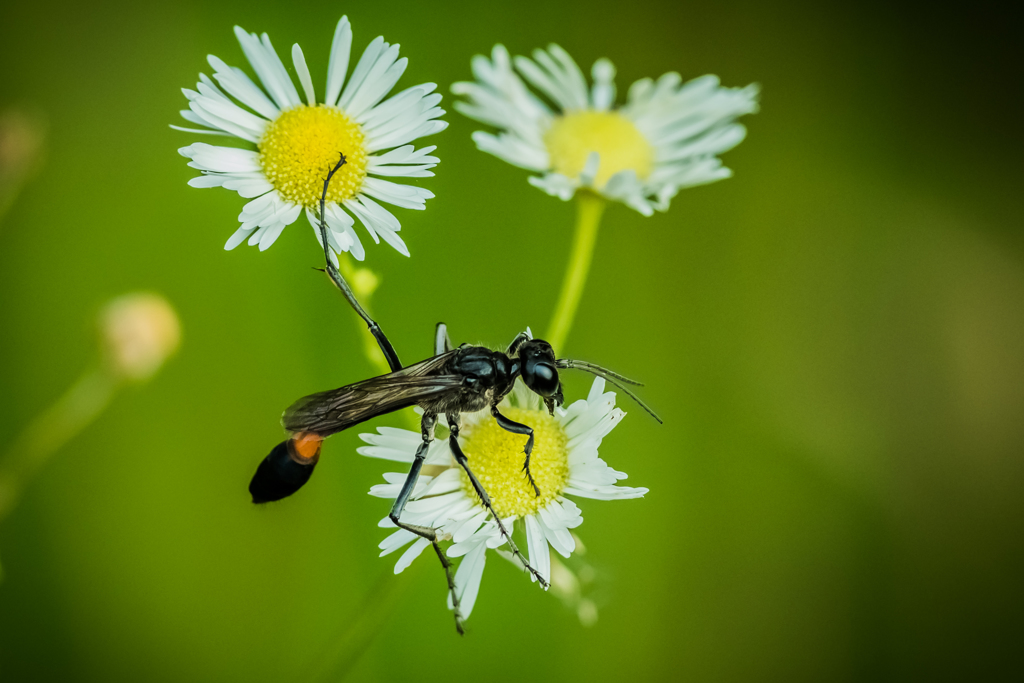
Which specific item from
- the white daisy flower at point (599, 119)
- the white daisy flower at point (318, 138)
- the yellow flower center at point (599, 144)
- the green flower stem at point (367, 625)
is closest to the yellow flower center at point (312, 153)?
the white daisy flower at point (318, 138)

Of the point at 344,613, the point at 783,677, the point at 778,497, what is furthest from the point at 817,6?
the point at 344,613

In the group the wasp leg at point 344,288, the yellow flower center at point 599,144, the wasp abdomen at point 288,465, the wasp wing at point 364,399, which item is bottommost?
the wasp abdomen at point 288,465

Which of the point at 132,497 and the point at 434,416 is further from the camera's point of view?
the point at 132,497

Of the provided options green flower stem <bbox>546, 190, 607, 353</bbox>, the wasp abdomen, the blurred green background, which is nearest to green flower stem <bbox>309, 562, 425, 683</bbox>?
the blurred green background

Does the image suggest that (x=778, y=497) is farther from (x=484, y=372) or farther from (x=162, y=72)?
(x=162, y=72)

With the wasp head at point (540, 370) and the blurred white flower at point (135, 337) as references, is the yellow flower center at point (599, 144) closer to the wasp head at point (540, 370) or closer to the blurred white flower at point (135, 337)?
the wasp head at point (540, 370)

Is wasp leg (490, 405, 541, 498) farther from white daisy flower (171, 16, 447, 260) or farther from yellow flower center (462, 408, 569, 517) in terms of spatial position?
white daisy flower (171, 16, 447, 260)

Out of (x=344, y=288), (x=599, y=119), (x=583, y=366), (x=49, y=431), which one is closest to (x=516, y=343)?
(x=583, y=366)
